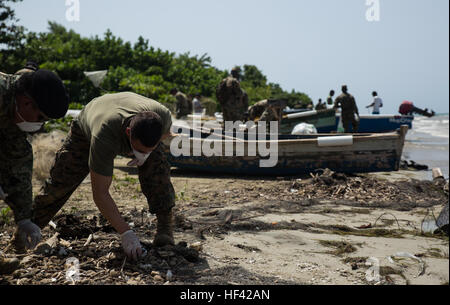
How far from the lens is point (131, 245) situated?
10.4 feet

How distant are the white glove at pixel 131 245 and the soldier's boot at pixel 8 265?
76cm

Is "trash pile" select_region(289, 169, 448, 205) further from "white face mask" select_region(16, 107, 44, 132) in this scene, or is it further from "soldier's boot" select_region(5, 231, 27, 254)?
"white face mask" select_region(16, 107, 44, 132)

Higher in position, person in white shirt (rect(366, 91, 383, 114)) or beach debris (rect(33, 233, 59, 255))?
person in white shirt (rect(366, 91, 383, 114))

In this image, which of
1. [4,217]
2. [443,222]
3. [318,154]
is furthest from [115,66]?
[443,222]

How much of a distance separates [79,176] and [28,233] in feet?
2.04

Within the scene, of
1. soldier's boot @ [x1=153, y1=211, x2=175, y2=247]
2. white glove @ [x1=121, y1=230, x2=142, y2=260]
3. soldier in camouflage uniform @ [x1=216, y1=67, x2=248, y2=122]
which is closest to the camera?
white glove @ [x1=121, y1=230, x2=142, y2=260]

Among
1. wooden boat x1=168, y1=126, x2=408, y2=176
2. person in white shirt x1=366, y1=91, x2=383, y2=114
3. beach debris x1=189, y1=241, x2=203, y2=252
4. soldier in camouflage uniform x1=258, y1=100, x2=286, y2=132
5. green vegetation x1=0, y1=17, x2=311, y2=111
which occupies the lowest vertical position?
beach debris x1=189, y1=241, x2=203, y2=252

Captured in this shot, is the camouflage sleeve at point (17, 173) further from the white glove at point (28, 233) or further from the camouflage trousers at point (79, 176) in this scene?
the camouflage trousers at point (79, 176)

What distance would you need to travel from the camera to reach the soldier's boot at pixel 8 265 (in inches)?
113

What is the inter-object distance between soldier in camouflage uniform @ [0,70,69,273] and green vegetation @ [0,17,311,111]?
11.5 meters

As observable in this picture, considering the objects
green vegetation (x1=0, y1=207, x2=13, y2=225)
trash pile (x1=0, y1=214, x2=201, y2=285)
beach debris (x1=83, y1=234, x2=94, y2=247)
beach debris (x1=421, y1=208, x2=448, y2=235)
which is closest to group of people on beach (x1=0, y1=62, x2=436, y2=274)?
trash pile (x1=0, y1=214, x2=201, y2=285)

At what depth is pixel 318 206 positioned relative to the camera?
19.7ft

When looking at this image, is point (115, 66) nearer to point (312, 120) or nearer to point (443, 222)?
point (312, 120)

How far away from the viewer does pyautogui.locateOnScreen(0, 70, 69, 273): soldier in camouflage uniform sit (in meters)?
2.88
